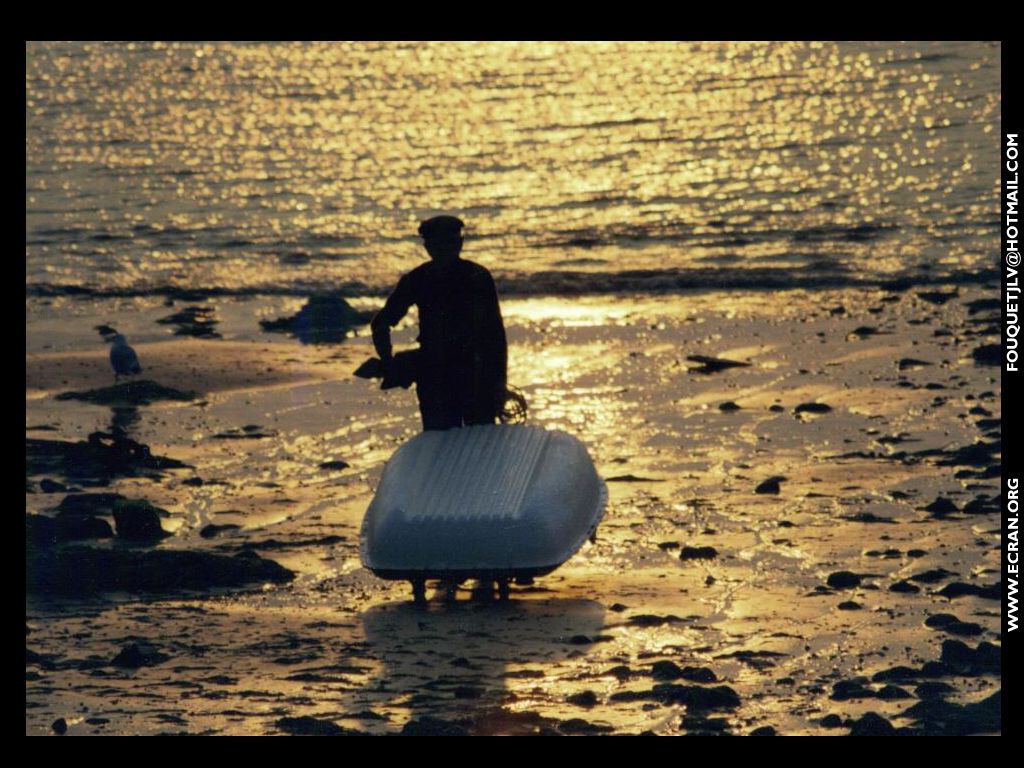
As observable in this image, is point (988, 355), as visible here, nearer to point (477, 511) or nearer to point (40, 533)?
point (477, 511)

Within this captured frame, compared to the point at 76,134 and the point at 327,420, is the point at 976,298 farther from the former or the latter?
the point at 76,134

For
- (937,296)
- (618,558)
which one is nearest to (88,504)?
(618,558)

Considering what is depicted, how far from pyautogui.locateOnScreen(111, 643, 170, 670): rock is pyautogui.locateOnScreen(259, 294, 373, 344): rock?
410 inches

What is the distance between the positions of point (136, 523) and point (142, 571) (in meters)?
0.97

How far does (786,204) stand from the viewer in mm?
32938

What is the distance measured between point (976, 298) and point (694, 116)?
61.0 ft

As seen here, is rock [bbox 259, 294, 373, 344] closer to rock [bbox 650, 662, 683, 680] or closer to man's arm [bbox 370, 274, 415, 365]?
man's arm [bbox 370, 274, 415, 365]

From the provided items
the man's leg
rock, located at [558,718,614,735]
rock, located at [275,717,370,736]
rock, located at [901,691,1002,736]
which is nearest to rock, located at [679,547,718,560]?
the man's leg

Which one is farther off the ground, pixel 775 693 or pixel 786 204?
pixel 786 204

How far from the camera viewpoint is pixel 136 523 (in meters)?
14.6

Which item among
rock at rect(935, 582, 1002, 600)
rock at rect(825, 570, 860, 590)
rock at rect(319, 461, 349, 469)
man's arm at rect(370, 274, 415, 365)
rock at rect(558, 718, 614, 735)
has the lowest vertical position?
rock at rect(558, 718, 614, 735)

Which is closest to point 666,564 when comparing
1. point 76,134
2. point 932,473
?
point 932,473

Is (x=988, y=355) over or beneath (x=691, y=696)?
over

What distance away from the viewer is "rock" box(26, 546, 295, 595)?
1351 cm
